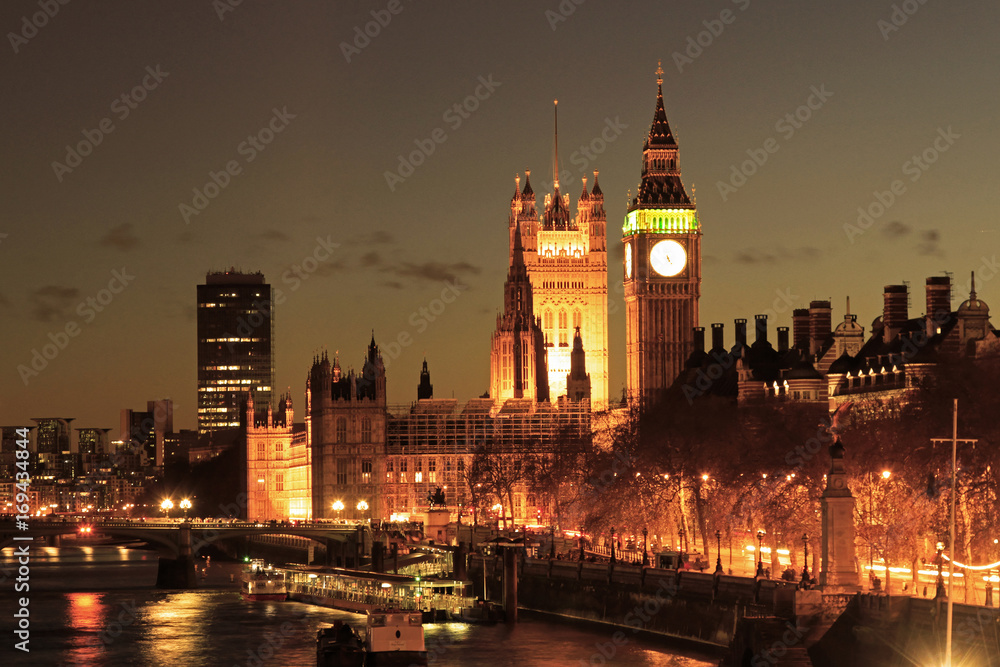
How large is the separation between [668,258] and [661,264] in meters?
0.87

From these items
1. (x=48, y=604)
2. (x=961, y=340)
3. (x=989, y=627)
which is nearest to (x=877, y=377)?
(x=961, y=340)

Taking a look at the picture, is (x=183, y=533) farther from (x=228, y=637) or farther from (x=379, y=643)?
(x=379, y=643)

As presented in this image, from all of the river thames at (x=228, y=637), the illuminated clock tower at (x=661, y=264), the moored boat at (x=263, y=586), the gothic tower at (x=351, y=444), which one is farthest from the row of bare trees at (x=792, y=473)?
the illuminated clock tower at (x=661, y=264)

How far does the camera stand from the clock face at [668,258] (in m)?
188

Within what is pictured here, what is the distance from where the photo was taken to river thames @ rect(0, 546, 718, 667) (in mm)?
78750

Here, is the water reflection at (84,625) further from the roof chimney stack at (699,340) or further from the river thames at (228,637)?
the roof chimney stack at (699,340)

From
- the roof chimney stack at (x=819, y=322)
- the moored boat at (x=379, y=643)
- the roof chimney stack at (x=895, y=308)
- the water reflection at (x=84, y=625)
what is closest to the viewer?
the moored boat at (x=379, y=643)

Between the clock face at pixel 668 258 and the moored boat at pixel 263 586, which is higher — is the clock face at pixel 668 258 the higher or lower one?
the higher one

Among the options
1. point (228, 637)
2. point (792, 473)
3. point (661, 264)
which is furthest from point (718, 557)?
point (661, 264)

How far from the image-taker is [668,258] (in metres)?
189

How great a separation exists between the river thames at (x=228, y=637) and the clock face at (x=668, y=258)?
75975 mm

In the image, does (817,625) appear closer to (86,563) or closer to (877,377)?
(877,377)

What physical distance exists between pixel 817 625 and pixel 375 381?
119159mm

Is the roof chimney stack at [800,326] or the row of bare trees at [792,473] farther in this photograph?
the roof chimney stack at [800,326]
